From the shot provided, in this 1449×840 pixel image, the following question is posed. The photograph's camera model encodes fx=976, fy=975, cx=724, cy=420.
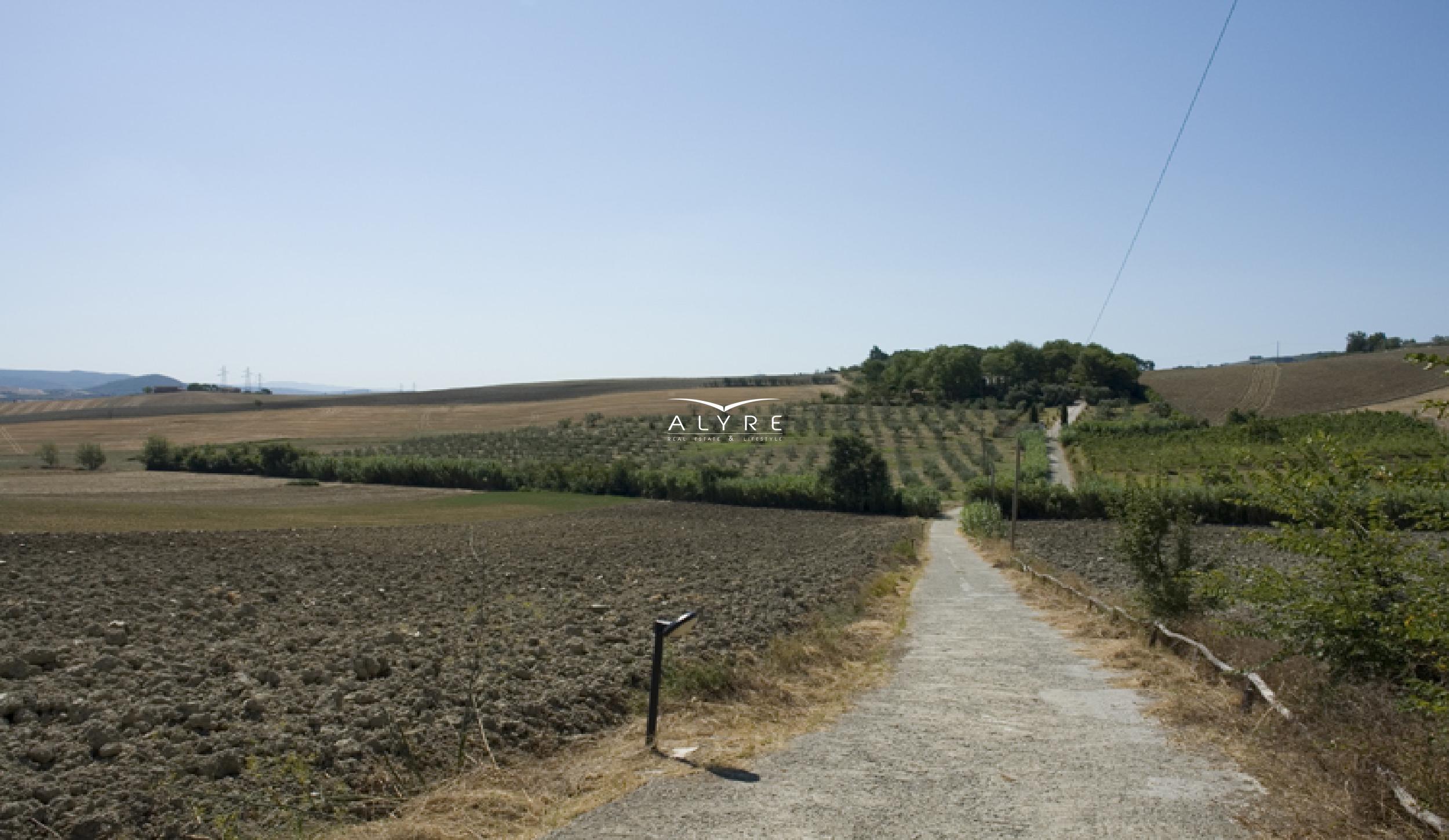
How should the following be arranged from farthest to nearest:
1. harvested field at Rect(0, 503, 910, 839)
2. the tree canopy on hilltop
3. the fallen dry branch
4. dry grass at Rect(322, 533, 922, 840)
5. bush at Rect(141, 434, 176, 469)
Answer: the tree canopy on hilltop < bush at Rect(141, 434, 176, 469) < harvested field at Rect(0, 503, 910, 839) < dry grass at Rect(322, 533, 922, 840) < the fallen dry branch

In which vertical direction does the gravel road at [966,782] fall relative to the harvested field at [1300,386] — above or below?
below

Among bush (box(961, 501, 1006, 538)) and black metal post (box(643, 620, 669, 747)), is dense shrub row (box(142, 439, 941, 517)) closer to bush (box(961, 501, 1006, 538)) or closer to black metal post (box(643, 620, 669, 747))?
bush (box(961, 501, 1006, 538))

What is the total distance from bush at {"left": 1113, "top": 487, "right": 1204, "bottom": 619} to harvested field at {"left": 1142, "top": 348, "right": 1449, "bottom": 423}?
238ft

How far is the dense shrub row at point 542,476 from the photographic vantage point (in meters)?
68.2

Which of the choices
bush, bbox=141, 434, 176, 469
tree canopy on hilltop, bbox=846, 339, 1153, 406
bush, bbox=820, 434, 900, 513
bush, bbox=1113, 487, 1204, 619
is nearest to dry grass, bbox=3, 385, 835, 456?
bush, bbox=141, 434, 176, 469

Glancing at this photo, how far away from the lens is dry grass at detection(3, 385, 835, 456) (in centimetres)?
8562

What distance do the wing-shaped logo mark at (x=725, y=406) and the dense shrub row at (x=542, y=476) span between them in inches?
1269

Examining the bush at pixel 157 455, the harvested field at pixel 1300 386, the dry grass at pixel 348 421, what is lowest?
the bush at pixel 157 455

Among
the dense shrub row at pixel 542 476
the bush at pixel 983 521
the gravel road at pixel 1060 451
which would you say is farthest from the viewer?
the gravel road at pixel 1060 451

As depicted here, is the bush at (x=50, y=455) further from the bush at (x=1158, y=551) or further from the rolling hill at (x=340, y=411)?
the bush at (x=1158, y=551)

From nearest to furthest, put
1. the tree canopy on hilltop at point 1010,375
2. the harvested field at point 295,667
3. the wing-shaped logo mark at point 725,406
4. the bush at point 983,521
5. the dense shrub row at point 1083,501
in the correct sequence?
the harvested field at point 295,667 → the bush at point 983,521 → the dense shrub row at point 1083,501 → the wing-shaped logo mark at point 725,406 → the tree canopy on hilltop at point 1010,375

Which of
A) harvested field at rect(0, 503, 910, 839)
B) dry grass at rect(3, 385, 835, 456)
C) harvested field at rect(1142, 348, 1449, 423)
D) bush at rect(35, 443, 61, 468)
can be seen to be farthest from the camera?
dry grass at rect(3, 385, 835, 456)

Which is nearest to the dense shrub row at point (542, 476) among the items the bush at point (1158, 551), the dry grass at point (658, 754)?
the bush at point (1158, 551)

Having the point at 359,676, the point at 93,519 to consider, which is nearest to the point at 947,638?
the point at 359,676
